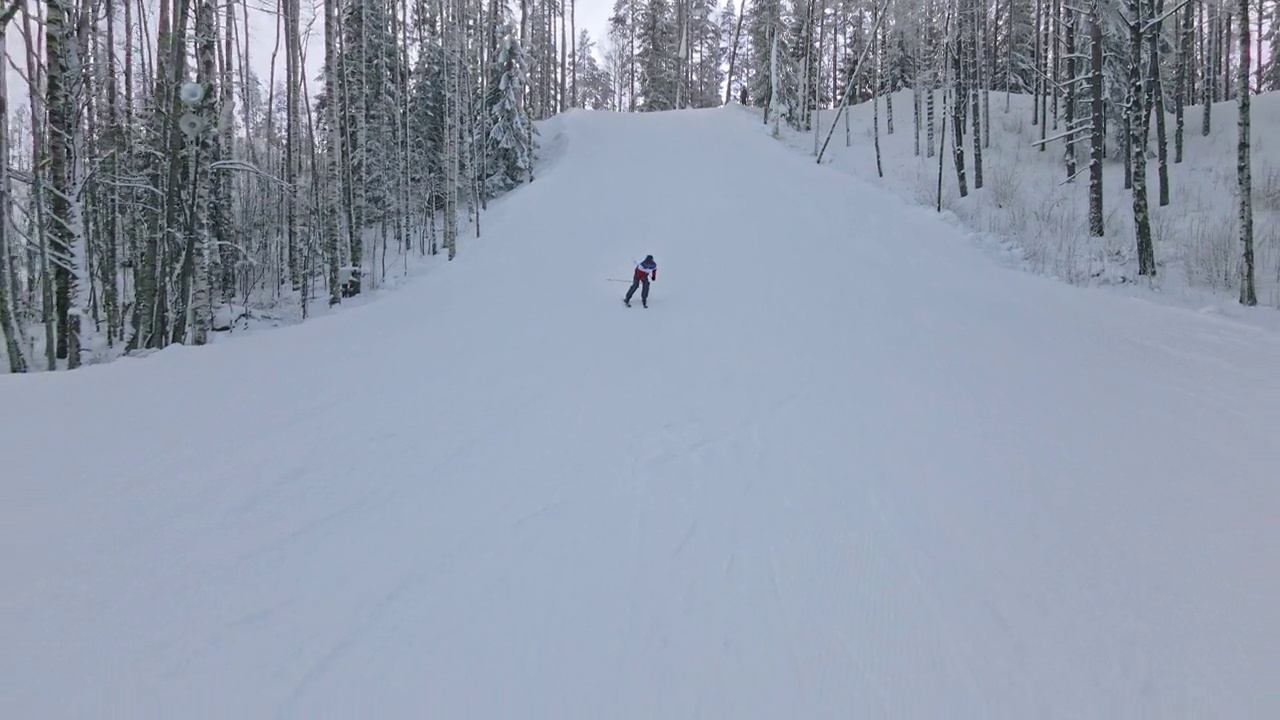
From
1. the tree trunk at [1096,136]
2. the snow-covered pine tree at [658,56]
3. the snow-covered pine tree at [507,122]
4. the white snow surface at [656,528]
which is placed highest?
the snow-covered pine tree at [658,56]

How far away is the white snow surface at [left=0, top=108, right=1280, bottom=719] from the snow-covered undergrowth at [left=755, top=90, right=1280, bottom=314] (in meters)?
3.98

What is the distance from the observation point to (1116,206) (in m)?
18.1

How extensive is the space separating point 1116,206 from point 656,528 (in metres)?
20.3

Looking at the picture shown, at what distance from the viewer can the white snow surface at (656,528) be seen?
2988 millimetres

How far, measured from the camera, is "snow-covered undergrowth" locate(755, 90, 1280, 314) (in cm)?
1245

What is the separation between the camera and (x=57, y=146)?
9258mm

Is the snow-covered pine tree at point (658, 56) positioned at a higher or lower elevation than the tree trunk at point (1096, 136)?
higher

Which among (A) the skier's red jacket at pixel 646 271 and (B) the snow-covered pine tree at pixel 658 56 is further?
(B) the snow-covered pine tree at pixel 658 56

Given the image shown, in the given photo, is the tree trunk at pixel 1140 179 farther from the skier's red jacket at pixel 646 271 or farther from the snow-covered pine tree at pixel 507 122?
the snow-covered pine tree at pixel 507 122

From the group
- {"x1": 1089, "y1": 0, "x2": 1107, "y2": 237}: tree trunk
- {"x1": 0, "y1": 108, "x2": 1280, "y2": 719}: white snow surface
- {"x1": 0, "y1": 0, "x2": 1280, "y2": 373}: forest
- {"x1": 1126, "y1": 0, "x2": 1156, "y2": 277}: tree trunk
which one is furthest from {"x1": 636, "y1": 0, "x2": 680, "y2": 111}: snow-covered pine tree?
{"x1": 0, "y1": 108, "x2": 1280, "y2": 719}: white snow surface

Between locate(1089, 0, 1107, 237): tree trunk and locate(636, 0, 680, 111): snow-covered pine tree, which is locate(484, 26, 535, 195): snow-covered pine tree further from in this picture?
locate(636, 0, 680, 111): snow-covered pine tree

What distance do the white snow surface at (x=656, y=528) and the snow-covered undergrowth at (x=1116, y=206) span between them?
13.1 ft

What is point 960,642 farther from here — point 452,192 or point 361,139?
point 452,192

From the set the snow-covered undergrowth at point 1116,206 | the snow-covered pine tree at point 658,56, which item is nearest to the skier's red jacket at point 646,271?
the snow-covered undergrowth at point 1116,206
